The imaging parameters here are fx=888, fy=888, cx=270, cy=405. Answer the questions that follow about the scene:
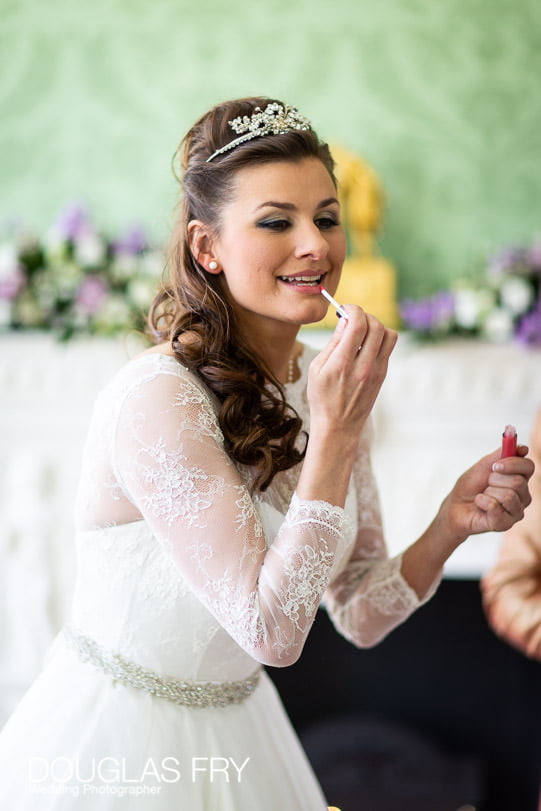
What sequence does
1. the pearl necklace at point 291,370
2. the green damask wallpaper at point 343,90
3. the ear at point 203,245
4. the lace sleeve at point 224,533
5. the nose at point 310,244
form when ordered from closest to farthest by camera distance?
the lace sleeve at point 224,533 → the nose at point 310,244 → the ear at point 203,245 → the pearl necklace at point 291,370 → the green damask wallpaper at point 343,90

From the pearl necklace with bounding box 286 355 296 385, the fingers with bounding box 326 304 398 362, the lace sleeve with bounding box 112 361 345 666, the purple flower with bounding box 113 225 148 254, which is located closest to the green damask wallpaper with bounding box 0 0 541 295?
the purple flower with bounding box 113 225 148 254

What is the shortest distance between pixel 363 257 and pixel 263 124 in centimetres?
198

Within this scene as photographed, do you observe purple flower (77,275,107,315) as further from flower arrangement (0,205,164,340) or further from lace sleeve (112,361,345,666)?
lace sleeve (112,361,345,666)

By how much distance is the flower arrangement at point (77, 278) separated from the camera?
328 centimetres

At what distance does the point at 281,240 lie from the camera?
130 centimetres

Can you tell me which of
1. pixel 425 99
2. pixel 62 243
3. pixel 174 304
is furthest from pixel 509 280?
pixel 174 304

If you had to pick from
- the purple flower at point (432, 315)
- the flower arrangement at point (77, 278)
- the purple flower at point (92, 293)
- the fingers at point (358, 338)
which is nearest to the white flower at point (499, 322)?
the purple flower at point (432, 315)

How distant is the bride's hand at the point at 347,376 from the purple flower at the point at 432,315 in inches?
81.3

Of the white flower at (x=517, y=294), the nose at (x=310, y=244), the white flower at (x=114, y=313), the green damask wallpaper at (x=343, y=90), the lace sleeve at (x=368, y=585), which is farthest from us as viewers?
the green damask wallpaper at (x=343, y=90)

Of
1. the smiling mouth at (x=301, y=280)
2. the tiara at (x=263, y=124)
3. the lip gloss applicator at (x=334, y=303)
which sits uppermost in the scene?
the tiara at (x=263, y=124)

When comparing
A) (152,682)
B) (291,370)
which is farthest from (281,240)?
(152,682)

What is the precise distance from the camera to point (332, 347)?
3.98ft

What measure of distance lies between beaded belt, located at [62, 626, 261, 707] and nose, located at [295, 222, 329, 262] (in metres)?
0.68

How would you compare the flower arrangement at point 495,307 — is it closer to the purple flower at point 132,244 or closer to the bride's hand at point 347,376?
the purple flower at point 132,244
